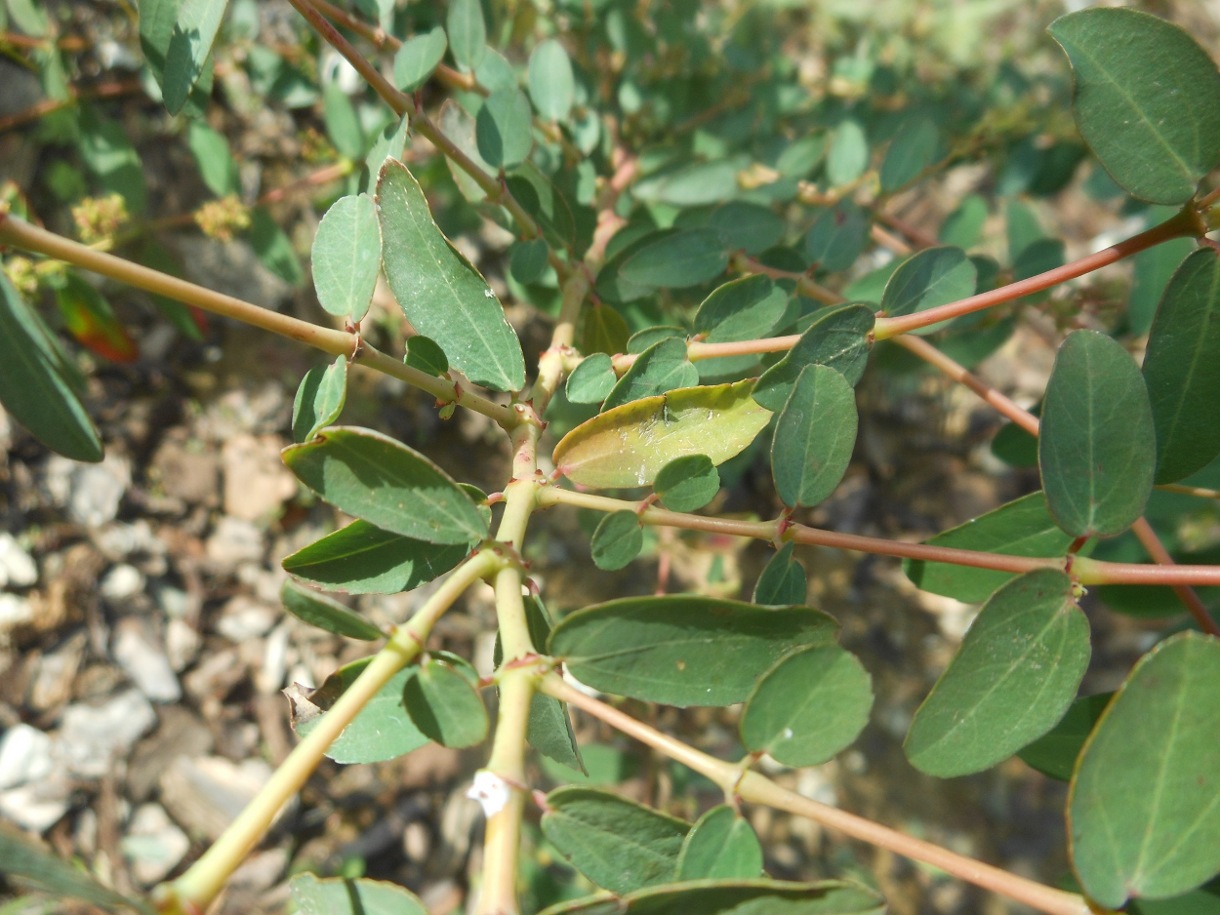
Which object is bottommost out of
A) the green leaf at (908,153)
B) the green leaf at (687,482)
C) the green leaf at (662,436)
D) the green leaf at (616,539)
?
the green leaf at (616,539)

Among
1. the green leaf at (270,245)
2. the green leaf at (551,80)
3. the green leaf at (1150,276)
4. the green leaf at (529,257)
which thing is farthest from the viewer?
the green leaf at (270,245)

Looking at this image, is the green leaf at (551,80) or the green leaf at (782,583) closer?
the green leaf at (782,583)

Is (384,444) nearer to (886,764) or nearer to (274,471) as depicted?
(274,471)

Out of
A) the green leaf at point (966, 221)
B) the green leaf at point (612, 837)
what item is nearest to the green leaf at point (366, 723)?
the green leaf at point (612, 837)

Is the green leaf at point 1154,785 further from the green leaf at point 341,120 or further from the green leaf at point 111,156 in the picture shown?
the green leaf at point 111,156

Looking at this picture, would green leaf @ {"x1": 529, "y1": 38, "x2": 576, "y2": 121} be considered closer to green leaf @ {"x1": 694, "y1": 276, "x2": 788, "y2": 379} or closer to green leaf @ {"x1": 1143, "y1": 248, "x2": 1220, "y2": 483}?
green leaf @ {"x1": 694, "y1": 276, "x2": 788, "y2": 379}
